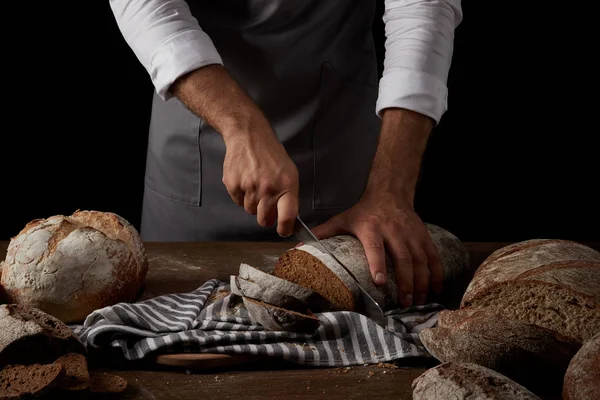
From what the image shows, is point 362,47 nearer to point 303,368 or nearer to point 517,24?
point 517,24

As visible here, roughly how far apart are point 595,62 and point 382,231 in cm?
191

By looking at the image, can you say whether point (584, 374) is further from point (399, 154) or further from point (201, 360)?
point (399, 154)

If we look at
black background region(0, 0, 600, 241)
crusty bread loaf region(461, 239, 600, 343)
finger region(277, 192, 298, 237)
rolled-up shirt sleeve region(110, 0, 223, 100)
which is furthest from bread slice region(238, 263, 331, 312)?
black background region(0, 0, 600, 241)

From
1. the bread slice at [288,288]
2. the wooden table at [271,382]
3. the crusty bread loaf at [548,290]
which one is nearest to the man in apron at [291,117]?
the bread slice at [288,288]

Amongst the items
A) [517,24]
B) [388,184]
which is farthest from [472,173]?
[388,184]

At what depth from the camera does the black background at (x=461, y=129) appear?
365 centimetres

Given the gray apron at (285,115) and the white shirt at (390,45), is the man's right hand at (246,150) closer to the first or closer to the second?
the white shirt at (390,45)

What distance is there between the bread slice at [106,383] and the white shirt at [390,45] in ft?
3.00

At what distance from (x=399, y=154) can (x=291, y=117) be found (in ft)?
1.78

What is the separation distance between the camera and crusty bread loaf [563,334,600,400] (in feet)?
5.15

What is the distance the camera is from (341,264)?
7.19ft

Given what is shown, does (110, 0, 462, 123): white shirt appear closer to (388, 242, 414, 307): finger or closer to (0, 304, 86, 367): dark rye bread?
(388, 242, 414, 307): finger

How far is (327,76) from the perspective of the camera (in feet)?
9.57

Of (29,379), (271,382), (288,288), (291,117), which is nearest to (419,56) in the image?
(291,117)
